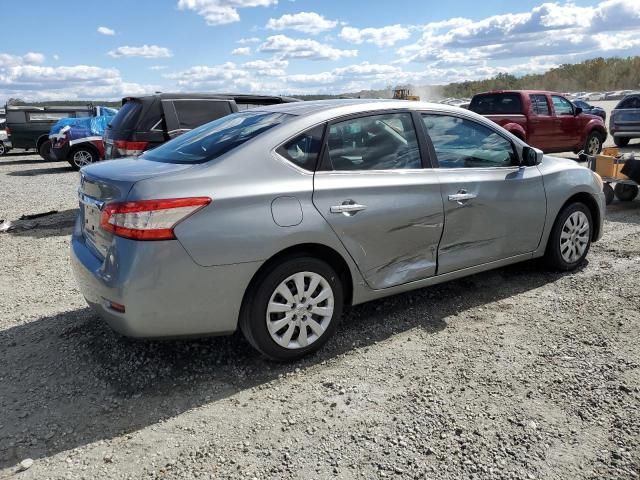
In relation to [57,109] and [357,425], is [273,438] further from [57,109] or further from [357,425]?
[57,109]

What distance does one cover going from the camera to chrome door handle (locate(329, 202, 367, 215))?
11.6ft

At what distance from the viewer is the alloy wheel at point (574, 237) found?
5.11 metres

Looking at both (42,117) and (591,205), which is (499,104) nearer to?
(591,205)

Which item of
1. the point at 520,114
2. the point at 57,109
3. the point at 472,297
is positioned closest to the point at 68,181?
the point at 57,109

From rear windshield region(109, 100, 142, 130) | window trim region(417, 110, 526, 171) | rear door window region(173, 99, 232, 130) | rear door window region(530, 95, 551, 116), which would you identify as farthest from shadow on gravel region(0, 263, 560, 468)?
rear door window region(530, 95, 551, 116)

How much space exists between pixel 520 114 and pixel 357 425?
1144cm

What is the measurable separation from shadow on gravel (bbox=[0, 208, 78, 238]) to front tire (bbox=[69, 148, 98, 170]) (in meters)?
6.94

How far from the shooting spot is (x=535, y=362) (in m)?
3.59

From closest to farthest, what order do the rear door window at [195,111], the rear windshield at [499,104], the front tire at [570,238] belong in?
1. the front tire at [570,238]
2. the rear door window at [195,111]
3. the rear windshield at [499,104]

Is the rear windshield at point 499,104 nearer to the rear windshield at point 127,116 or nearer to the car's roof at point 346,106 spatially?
the rear windshield at point 127,116

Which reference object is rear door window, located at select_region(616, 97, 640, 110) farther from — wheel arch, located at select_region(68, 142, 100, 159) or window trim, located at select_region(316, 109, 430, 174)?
window trim, located at select_region(316, 109, 430, 174)

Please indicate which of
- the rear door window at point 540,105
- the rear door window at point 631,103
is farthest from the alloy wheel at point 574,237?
the rear door window at point 631,103

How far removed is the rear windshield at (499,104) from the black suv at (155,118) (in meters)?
6.82

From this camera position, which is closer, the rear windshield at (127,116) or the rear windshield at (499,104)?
the rear windshield at (127,116)
